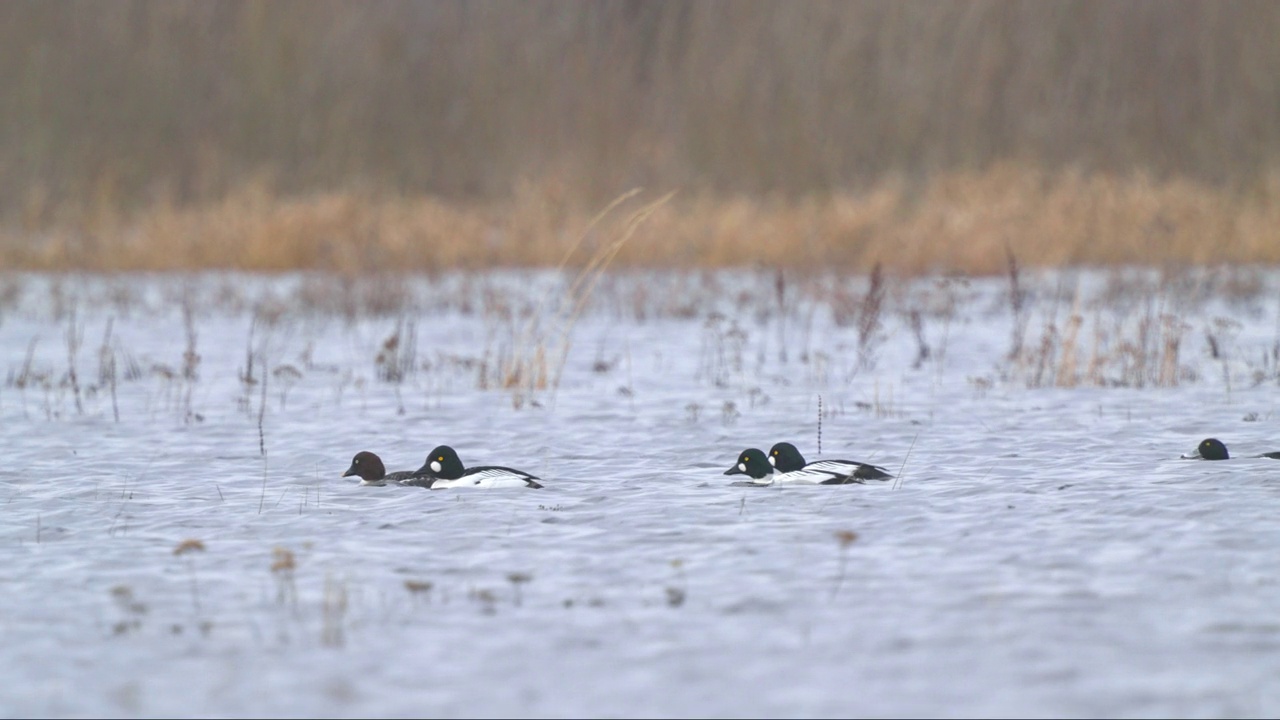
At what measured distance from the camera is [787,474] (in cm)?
792

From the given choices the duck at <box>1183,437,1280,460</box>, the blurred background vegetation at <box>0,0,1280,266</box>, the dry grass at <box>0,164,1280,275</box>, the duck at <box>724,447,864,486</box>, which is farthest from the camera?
the blurred background vegetation at <box>0,0,1280,266</box>

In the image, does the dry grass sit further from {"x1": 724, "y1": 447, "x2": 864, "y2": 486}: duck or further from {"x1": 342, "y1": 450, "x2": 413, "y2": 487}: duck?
{"x1": 724, "y1": 447, "x2": 864, "y2": 486}: duck

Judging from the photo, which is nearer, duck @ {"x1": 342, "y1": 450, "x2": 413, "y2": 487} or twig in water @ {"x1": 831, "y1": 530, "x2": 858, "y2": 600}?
twig in water @ {"x1": 831, "y1": 530, "x2": 858, "y2": 600}

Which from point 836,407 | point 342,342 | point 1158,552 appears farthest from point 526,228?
point 1158,552

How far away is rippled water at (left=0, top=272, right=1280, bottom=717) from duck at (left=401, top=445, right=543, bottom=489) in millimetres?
162

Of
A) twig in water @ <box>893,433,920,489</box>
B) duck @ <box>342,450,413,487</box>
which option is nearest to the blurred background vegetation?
twig in water @ <box>893,433,920,489</box>

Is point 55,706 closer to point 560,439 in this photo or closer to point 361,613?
point 361,613

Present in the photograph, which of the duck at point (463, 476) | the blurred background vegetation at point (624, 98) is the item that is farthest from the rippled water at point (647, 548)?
the blurred background vegetation at point (624, 98)

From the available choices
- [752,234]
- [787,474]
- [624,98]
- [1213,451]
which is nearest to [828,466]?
[787,474]

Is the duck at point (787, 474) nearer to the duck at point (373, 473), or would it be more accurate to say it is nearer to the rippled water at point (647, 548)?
the rippled water at point (647, 548)

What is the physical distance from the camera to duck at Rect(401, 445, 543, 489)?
26.1 feet

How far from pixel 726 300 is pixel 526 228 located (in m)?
3.46

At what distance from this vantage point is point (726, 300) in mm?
20609

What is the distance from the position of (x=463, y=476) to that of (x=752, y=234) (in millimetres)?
14034
